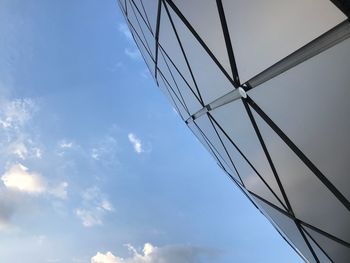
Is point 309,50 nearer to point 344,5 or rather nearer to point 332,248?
point 344,5

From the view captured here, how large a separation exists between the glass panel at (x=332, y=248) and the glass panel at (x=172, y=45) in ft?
14.4

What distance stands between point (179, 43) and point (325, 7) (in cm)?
452

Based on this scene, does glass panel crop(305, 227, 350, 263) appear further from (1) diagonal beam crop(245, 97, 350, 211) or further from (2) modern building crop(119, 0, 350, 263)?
(1) diagonal beam crop(245, 97, 350, 211)

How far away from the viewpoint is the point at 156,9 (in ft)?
28.0

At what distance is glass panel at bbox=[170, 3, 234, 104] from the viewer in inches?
257

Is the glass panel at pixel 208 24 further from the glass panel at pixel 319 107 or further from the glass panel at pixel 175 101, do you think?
the glass panel at pixel 175 101

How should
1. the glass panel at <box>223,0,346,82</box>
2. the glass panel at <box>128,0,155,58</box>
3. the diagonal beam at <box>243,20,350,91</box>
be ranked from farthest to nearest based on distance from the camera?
the glass panel at <box>128,0,155,58</box>
the glass panel at <box>223,0,346,82</box>
the diagonal beam at <box>243,20,350,91</box>

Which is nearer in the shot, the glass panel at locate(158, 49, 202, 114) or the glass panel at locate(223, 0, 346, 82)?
the glass panel at locate(223, 0, 346, 82)

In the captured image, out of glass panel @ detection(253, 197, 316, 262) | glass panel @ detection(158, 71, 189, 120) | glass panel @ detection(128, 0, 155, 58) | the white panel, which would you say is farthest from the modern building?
glass panel @ detection(158, 71, 189, 120)

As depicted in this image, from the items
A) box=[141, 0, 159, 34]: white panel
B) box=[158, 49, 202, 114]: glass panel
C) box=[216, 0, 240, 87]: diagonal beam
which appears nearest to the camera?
box=[216, 0, 240, 87]: diagonal beam

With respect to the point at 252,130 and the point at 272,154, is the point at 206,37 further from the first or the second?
the point at 272,154

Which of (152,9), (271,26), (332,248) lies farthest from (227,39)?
(332,248)

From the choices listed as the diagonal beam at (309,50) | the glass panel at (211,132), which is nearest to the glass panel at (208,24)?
the diagonal beam at (309,50)

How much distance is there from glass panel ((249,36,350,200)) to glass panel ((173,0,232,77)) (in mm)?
837
